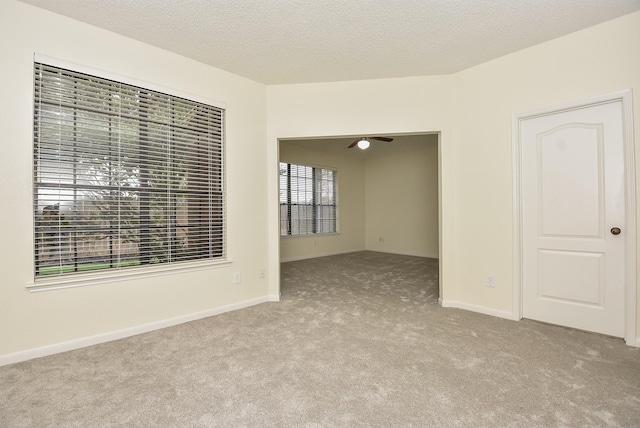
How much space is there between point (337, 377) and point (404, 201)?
6302mm

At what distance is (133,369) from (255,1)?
278 centimetres

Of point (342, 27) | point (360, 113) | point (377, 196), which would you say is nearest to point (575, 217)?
point (360, 113)

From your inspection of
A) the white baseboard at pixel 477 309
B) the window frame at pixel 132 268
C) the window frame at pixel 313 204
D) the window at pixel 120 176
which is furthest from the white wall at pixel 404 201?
the window at pixel 120 176

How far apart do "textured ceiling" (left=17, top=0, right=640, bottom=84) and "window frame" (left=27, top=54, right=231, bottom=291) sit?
0.39 meters

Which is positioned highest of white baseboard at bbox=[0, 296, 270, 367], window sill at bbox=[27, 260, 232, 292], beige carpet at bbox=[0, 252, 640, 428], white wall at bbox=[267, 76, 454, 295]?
white wall at bbox=[267, 76, 454, 295]

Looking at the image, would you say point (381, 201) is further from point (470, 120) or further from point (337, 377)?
point (337, 377)

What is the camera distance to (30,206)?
7.20ft

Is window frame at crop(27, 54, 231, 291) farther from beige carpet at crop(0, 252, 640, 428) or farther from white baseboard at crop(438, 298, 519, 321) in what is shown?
white baseboard at crop(438, 298, 519, 321)

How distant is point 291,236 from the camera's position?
6766 mm

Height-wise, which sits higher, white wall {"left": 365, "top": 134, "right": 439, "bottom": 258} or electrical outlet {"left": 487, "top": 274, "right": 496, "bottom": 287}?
white wall {"left": 365, "top": 134, "right": 439, "bottom": 258}

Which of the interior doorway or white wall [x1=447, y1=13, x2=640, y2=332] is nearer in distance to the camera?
Answer: white wall [x1=447, y1=13, x2=640, y2=332]

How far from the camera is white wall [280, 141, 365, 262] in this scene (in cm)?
676

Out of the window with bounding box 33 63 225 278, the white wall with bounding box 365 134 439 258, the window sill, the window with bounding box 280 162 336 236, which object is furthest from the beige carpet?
the white wall with bounding box 365 134 439 258

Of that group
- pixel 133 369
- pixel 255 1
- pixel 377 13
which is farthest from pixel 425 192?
pixel 133 369
